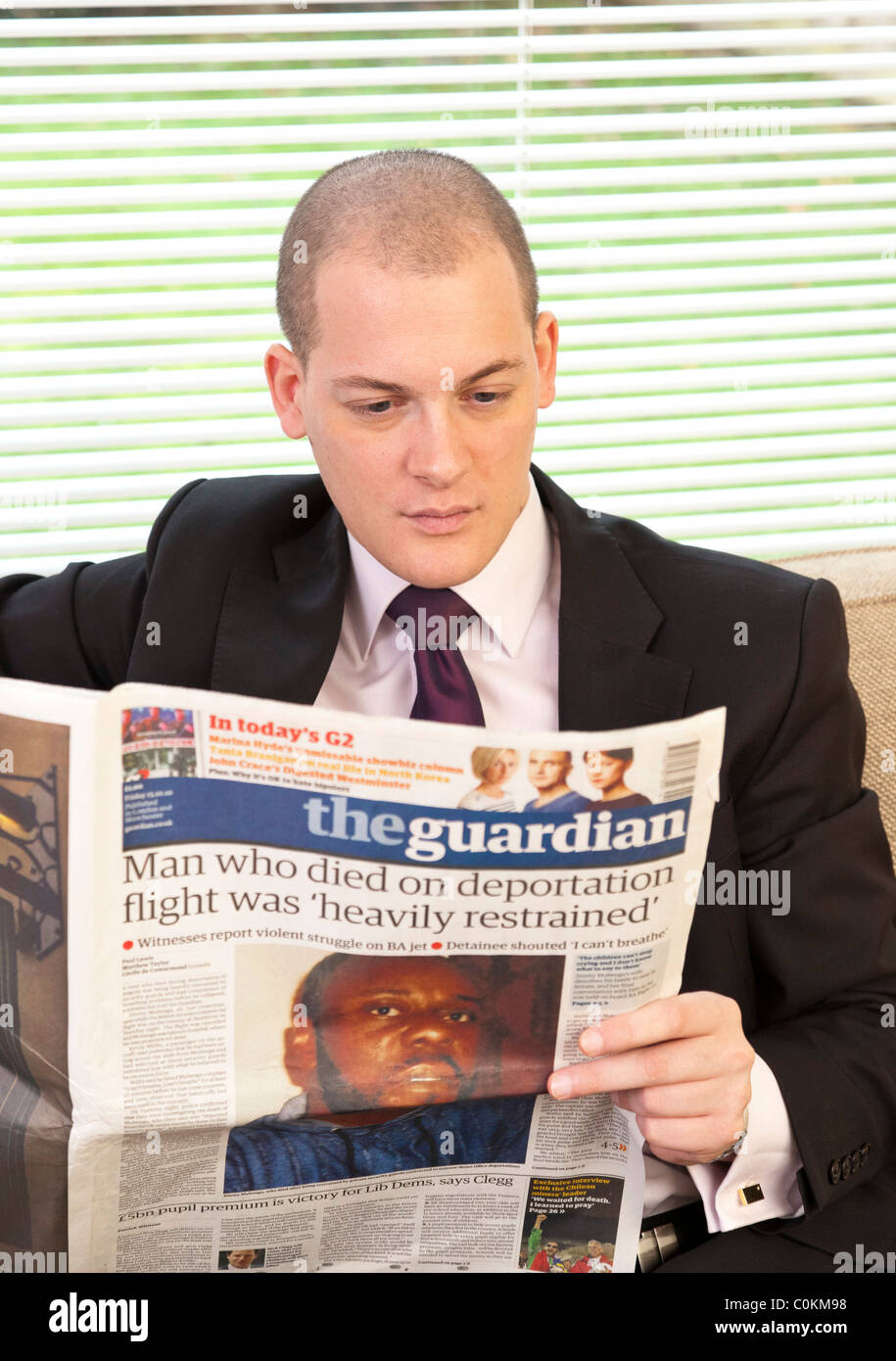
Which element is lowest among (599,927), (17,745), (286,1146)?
(286,1146)

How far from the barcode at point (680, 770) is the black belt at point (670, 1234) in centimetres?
45

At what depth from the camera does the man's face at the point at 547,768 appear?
2.74 feet

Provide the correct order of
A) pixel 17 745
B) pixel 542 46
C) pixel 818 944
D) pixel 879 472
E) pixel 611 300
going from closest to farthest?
pixel 17 745, pixel 818 944, pixel 542 46, pixel 611 300, pixel 879 472

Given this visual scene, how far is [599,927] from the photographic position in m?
0.90

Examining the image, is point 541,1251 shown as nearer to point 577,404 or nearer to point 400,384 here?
point 400,384

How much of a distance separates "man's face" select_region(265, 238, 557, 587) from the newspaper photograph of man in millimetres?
391

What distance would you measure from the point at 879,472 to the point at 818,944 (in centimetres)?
136

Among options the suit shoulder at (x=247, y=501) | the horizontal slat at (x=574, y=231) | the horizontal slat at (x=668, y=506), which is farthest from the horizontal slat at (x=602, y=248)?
the suit shoulder at (x=247, y=501)

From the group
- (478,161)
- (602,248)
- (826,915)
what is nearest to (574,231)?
(602,248)

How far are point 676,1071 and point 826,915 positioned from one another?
10.3 inches

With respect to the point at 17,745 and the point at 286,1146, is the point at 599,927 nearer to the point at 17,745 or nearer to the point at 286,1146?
Answer: the point at 286,1146

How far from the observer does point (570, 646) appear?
1.18 m

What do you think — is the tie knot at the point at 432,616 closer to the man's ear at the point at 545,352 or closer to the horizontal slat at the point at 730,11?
the man's ear at the point at 545,352
